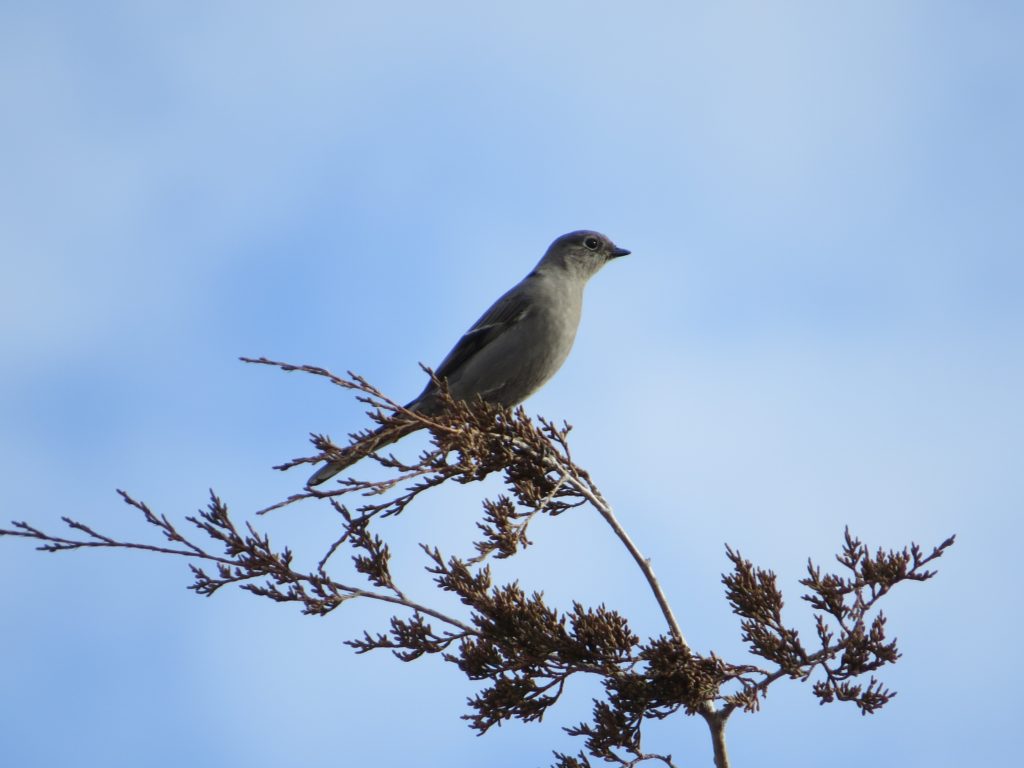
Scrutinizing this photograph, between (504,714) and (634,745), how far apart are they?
1.97 feet

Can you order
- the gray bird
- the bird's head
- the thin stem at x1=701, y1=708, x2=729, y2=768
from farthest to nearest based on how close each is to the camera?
the bird's head < the gray bird < the thin stem at x1=701, y1=708, x2=729, y2=768

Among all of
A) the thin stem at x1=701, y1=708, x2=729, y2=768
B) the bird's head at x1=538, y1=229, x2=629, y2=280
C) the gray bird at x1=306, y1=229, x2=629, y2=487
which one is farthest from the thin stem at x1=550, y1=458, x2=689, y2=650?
the bird's head at x1=538, y1=229, x2=629, y2=280

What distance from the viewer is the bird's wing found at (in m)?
8.06

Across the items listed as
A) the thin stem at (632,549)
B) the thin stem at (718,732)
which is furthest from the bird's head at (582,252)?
the thin stem at (718,732)

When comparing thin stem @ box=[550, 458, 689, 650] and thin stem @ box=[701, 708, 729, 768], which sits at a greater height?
thin stem @ box=[550, 458, 689, 650]

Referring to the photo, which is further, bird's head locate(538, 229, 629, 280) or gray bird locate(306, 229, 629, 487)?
bird's head locate(538, 229, 629, 280)

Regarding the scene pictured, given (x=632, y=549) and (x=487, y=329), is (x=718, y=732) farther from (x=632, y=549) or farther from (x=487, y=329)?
(x=487, y=329)

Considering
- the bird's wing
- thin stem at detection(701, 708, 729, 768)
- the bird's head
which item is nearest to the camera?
thin stem at detection(701, 708, 729, 768)

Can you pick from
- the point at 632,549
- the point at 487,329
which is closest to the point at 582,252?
the point at 487,329

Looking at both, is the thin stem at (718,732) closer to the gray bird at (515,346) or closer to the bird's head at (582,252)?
the gray bird at (515,346)

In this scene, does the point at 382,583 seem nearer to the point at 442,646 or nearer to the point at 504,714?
the point at 442,646

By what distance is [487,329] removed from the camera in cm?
812

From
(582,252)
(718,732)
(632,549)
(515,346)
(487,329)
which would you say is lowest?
(718,732)

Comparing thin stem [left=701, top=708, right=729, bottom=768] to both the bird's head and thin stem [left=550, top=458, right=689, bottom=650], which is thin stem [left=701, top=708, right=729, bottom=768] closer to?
thin stem [left=550, top=458, right=689, bottom=650]
